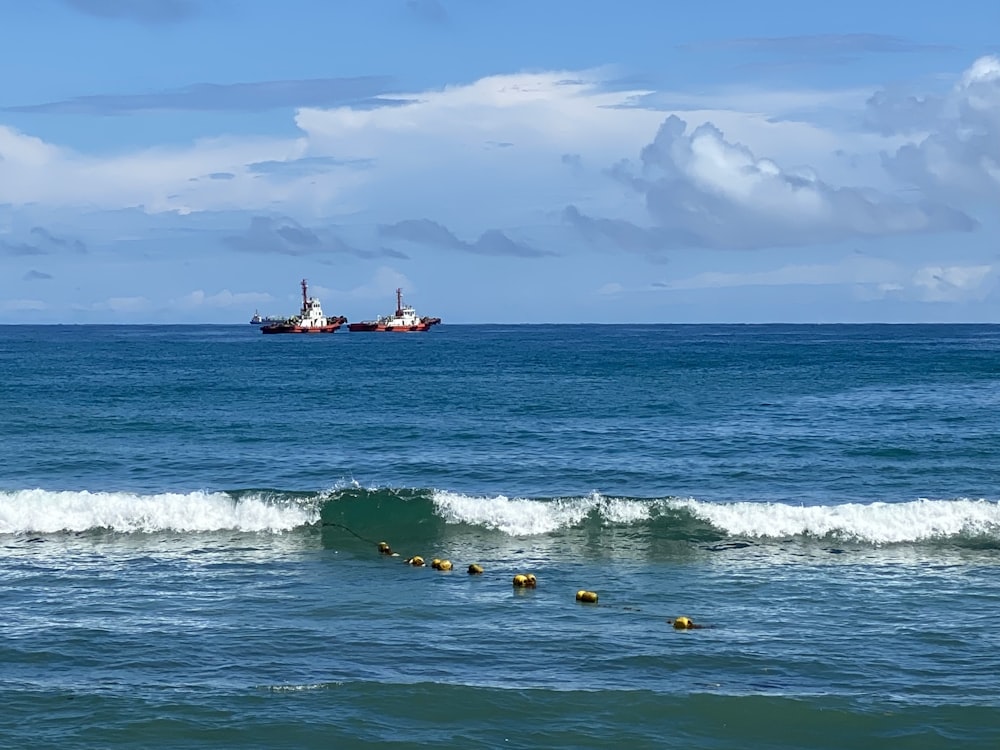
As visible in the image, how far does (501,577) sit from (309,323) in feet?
553

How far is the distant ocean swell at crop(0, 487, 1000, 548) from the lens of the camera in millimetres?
26562

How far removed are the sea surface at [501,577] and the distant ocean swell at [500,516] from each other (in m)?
0.08

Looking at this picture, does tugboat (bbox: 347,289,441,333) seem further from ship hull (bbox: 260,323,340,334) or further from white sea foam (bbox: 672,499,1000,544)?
white sea foam (bbox: 672,499,1000,544)

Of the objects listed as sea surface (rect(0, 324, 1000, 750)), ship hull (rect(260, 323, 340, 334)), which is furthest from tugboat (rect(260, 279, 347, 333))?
sea surface (rect(0, 324, 1000, 750))

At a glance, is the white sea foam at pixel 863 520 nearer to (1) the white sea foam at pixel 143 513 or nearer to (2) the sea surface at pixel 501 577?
(2) the sea surface at pixel 501 577

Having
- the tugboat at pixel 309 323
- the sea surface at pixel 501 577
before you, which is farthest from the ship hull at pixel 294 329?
the sea surface at pixel 501 577

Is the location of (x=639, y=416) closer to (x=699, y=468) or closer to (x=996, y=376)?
(x=699, y=468)

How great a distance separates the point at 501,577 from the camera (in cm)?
2231

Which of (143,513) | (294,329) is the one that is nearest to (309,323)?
(294,329)

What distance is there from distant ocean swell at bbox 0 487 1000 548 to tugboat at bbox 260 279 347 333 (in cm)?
15775

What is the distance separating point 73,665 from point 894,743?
37.9ft

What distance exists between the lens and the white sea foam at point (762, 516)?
26391 mm

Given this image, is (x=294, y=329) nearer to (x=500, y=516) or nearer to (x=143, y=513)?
(x=143, y=513)

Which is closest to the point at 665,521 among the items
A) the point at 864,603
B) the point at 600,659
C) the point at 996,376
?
the point at 864,603
